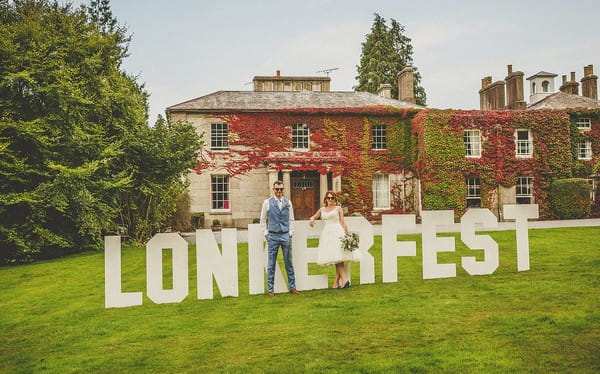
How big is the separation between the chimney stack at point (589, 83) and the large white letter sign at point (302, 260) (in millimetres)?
35265

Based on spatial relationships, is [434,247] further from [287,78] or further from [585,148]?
[287,78]

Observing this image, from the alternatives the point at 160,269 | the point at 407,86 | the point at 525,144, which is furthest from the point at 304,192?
the point at 160,269

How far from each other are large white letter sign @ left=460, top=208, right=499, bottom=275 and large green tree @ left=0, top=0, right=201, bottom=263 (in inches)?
458

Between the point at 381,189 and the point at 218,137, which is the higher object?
the point at 218,137

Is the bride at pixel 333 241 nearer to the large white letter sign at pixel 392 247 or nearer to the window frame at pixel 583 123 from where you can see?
the large white letter sign at pixel 392 247

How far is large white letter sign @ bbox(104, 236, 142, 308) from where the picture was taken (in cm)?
834

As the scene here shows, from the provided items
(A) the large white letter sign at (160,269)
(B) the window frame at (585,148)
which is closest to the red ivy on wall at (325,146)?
(B) the window frame at (585,148)

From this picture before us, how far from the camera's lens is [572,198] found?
92.8 ft

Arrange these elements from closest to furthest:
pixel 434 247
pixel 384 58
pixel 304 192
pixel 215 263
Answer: pixel 215 263
pixel 434 247
pixel 304 192
pixel 384 58

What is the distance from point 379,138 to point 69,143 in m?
17.6

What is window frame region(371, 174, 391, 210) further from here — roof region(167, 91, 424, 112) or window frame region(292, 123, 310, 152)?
window frame region(292, 123, 310, 152)

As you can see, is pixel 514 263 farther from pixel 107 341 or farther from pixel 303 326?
pixel 107 341

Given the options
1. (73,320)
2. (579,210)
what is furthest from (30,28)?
(579,210)

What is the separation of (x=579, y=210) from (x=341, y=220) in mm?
23410
